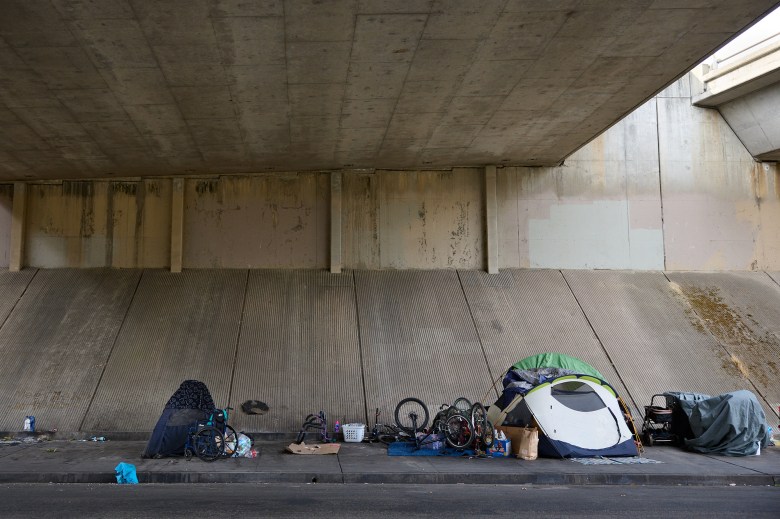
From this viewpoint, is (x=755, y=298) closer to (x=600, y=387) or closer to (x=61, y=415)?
(x=600, y=387)

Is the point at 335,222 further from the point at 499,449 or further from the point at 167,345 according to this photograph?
the point at 499,449

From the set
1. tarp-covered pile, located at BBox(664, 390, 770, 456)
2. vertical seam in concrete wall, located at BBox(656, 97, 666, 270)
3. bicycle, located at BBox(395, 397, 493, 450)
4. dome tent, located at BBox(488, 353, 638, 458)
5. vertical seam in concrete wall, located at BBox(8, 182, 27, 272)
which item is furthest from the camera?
vertical seam in concrete wall, located at BBox(656, 97, 666, 270)

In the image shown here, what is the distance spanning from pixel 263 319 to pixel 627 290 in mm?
10133

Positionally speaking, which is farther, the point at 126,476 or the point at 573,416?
the point at 573,416

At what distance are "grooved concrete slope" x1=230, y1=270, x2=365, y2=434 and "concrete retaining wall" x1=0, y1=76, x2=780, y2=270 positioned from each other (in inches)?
Result: 37.3

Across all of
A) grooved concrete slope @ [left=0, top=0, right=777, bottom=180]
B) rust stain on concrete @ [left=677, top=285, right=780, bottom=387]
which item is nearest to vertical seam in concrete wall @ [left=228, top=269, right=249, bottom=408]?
grooved concrete slope @ [left=0, top=0, right=777, bottom=180]

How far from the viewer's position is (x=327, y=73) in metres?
10.4

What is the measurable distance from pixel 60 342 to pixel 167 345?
106 inches

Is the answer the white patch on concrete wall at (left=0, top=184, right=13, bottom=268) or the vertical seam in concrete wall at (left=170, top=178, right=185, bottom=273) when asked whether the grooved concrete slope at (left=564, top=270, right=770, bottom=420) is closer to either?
the vertical seam in concrete wall at (left=170, top=178, right=185, bottom=273)

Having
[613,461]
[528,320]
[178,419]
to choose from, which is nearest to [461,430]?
[613,461]

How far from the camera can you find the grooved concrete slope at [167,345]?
40.7ft

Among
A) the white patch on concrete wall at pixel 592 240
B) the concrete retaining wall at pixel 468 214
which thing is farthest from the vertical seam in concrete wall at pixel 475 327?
the white patch on concrete wall at pixel 592 240

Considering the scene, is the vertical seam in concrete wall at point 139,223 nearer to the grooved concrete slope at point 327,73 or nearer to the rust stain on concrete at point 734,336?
the grooved concrete slope at point 327,73

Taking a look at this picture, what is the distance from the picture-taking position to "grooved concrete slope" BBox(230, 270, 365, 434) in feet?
41.1
